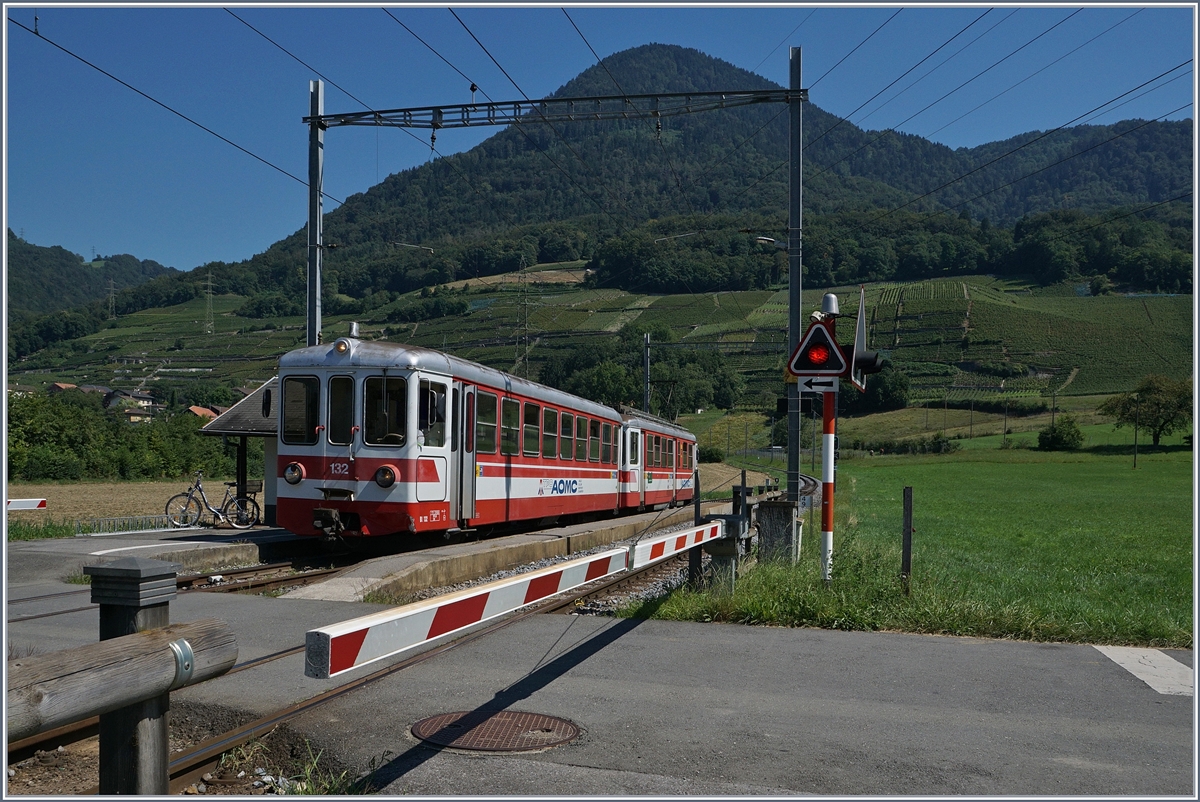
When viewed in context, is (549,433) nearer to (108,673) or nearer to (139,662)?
(139,662)

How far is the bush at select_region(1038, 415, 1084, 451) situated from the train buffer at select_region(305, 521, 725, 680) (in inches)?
3502

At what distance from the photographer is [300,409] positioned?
567 inches

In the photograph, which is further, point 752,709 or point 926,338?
point 926,338

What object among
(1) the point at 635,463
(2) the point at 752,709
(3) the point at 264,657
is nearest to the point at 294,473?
(3) the point at 264,657

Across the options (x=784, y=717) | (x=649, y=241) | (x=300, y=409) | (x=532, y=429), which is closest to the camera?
(x=784, y=717)

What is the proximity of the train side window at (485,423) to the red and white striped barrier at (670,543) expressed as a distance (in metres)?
7.05

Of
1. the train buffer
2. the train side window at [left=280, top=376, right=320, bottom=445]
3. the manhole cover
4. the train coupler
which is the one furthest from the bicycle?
the train buffer

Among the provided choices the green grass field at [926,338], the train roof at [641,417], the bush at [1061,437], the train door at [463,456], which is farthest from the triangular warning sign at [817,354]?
the bush at [1061,437]

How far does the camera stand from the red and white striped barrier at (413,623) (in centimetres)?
323

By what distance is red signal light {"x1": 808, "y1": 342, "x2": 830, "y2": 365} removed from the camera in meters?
10.1

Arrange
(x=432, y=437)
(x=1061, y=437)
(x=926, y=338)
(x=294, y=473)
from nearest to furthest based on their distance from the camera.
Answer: (x=294, y=473), (x=432, y=437), (x=1061, y=437), (x=926, y=338)

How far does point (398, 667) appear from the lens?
22.0ft

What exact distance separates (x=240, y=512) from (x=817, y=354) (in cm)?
1497

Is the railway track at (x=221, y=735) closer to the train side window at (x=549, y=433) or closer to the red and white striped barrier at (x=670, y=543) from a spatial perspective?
the red and white striped barrier at (x=670, y=543)
